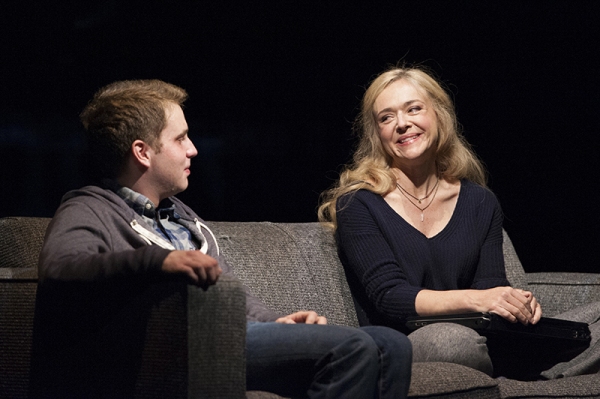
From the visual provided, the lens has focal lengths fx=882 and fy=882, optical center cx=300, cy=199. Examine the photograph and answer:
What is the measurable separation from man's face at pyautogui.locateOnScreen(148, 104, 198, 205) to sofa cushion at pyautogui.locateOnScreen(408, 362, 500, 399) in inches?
30.8

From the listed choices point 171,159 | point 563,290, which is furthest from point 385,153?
point 171,159

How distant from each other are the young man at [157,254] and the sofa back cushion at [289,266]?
31 centimetres

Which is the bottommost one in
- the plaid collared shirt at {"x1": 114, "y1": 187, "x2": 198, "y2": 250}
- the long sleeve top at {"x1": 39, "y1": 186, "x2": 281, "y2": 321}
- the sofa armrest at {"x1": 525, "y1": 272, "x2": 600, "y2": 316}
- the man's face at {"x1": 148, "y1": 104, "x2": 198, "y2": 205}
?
the sofa armrest at {"x1": 525, "y1": 272, "x2": 600, "y2": 316}

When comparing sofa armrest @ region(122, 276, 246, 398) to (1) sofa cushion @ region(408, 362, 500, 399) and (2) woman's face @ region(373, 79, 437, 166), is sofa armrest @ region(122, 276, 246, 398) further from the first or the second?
(2) woman's face @ region(373, 79, 437, 166)

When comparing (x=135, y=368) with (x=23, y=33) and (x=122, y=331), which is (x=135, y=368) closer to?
(x=122, y=331)

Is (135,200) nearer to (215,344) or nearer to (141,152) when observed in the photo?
(141,152)

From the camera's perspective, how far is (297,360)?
75.3 inches

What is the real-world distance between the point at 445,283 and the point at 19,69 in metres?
1.92

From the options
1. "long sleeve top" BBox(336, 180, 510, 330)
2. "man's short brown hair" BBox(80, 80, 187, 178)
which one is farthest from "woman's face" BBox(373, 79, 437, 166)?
"man's short brown hair" BBox(80, 80, 187, 178)

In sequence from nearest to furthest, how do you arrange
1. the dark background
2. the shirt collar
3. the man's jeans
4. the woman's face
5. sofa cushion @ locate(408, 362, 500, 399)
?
the man's jeans → sofa cushion @ locate(408, 362, 500, 399) → the shirt collar → the woman's face → the dark background

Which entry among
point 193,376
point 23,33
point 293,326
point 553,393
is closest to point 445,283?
point 553,393

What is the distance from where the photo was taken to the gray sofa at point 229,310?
1767 millimetres

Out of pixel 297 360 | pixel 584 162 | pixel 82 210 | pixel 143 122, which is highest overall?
pixel 143 122

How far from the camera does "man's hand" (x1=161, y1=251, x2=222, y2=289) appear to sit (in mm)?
1730
